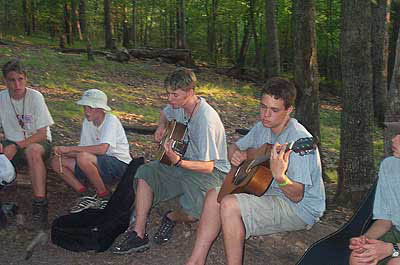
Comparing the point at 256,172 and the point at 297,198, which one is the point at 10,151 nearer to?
the point at 256,172

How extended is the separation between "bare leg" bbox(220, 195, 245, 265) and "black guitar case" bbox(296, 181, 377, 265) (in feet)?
1.32

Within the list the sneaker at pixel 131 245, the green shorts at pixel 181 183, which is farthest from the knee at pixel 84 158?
the sneaker at pixel 131 245

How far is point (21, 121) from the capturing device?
4.97 m

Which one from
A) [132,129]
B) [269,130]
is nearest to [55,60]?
[132,129]

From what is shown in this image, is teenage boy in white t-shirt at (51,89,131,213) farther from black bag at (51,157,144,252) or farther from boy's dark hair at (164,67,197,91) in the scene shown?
boy's dark hair at (164,67,197,91)

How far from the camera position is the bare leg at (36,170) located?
15.2ft

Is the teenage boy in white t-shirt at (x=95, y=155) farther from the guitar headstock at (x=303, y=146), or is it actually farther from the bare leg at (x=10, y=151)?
the guitar headstock at (x=303, y=146)

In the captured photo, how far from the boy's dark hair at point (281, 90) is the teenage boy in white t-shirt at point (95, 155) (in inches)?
71.2

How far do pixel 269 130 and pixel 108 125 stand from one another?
1.72 m

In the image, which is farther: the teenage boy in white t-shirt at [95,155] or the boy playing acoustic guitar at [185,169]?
the teenage boy in white t-shirt at [95,155]

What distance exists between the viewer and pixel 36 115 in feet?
16.3

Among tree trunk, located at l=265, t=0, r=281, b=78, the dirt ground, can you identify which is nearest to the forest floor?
the dirt ground

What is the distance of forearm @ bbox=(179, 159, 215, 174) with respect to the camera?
389cm

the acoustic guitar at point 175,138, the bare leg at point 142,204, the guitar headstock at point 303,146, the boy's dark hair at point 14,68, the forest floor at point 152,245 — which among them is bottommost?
the forest floor at point 152,245
